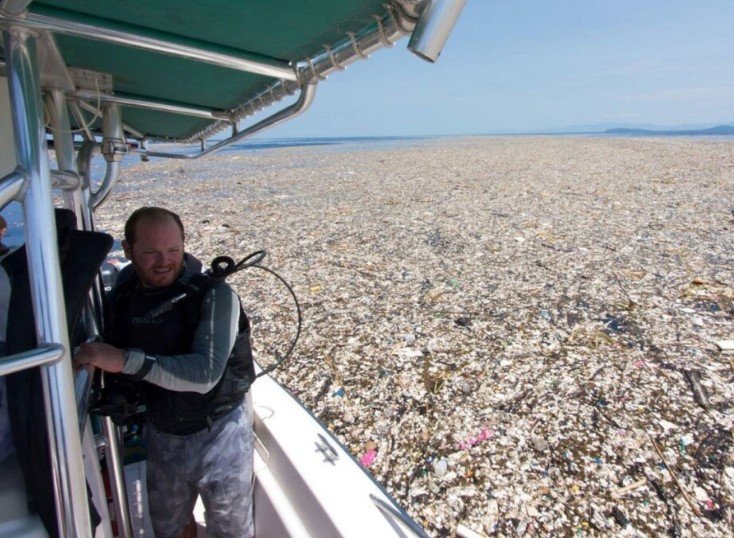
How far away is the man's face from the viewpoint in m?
1.84

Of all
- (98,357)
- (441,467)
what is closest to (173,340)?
(98,357)

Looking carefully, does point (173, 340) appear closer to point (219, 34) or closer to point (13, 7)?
point (219, 34)

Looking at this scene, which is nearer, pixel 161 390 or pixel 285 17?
pixel 285 17

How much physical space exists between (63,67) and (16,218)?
33.1 feet

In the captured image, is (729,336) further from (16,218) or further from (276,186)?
(276,186)

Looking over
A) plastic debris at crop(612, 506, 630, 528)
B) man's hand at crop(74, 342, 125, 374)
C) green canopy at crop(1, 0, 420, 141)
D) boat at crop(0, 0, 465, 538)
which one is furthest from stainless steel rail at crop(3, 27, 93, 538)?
plastic debris at crop(612, 506, 630, 528)

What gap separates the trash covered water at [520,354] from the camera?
115 inches

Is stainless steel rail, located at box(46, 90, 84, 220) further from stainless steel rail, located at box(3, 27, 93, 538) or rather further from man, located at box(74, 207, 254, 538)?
stainless steel rail, located at box(3, 27, 93, 538)

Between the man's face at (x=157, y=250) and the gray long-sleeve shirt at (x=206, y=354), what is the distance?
94 millimetres

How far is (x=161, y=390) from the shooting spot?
6.40 feet

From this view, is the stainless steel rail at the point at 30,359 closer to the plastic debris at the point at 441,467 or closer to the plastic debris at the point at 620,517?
the plastic debris at the point at 441,467

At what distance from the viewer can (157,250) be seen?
1.84m

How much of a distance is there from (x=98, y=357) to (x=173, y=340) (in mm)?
457

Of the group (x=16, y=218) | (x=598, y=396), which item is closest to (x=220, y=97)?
(x=598, y=396)
